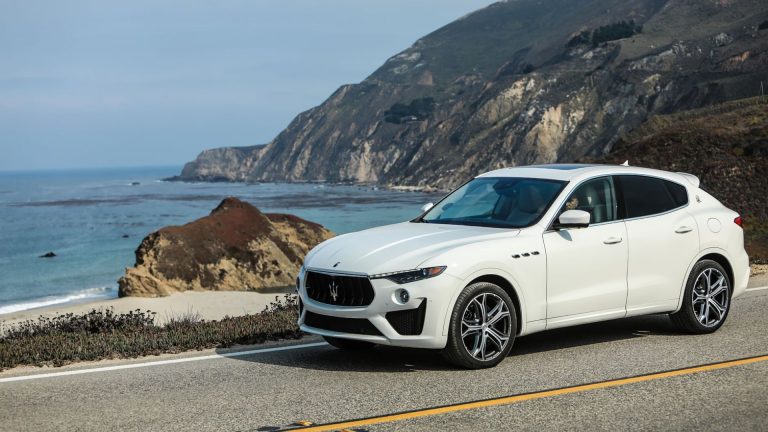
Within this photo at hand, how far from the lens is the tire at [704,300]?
988 cm

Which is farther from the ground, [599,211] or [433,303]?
[599,211]

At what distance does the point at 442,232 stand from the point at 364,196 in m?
128

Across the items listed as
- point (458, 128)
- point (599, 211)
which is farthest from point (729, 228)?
point (458, 128)

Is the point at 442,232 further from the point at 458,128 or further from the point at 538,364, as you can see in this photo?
the point at 458,128

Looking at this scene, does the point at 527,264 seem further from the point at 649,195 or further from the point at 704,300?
the point at 704,300

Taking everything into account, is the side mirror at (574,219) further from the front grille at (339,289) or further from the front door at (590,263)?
the front grille at (339,289)

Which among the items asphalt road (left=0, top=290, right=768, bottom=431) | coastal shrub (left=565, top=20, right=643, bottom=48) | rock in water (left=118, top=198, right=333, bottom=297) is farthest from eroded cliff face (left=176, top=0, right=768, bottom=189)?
asphalt road (left=0, top=290, right=768, bottom=431)

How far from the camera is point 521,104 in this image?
140 metres

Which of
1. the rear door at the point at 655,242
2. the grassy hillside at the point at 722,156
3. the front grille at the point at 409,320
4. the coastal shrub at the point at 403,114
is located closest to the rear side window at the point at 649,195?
the rear door at the point at 655,242

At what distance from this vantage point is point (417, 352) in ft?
30.4

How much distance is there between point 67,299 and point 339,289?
3492 cm

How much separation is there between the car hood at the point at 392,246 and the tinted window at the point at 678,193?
226 cm

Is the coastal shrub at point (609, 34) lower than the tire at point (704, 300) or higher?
higher

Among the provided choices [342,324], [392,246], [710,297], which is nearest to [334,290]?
[342,324]
